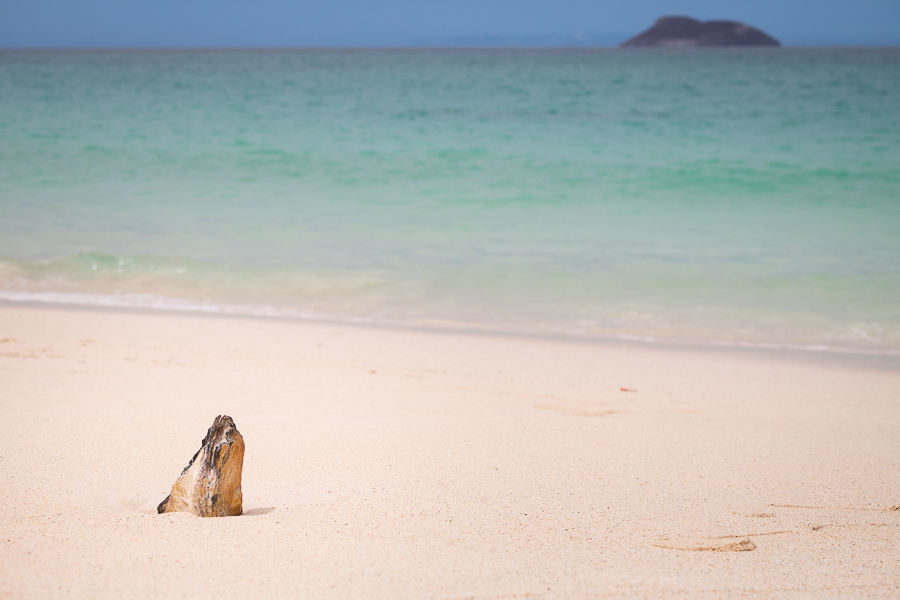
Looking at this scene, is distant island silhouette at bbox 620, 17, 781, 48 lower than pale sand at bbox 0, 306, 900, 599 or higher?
higher

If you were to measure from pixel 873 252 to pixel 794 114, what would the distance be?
1555cm

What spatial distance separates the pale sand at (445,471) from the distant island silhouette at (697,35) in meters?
→ 150

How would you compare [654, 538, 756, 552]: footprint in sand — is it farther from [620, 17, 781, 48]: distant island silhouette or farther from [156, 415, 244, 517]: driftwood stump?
[620, 17, 781, 48]: distant island silhouette

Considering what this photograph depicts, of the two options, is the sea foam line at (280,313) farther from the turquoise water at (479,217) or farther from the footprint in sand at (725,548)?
the footprint in sand at (725,548)

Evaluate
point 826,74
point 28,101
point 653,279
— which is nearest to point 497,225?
point 653,279

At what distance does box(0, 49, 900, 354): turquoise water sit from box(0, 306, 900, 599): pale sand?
1365 mm

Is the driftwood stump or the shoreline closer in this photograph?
the driftwood stump

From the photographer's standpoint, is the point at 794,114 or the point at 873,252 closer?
the point at 873,252

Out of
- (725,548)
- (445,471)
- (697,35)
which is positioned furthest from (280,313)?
(697,35)

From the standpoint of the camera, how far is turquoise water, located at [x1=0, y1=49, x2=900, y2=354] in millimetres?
6184

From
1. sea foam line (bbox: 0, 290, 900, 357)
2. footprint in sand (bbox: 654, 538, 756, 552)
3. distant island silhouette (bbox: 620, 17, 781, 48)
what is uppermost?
distant island silhouette (bbox: 620, 17, 781, 48)

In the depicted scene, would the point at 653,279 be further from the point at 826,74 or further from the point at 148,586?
the point at 826,74

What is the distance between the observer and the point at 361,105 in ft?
80.8

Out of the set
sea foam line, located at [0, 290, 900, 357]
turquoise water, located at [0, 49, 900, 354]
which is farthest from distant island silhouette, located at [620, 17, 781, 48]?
sea foam line, located at [0, 290, 900, 357]
